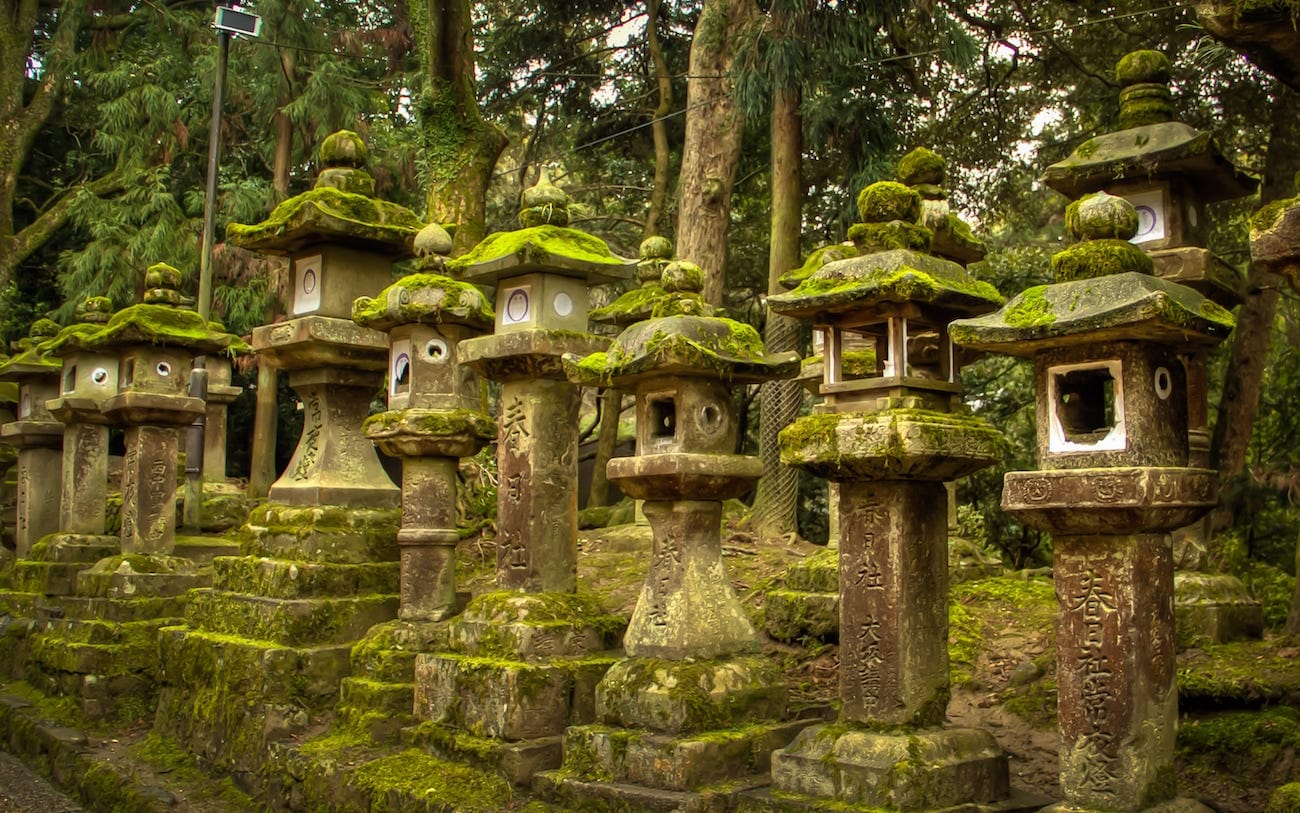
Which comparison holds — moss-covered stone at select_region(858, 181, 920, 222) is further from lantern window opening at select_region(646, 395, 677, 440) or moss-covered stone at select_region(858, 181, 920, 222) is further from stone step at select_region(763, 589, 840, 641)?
stone step at select_region(763, 589, 840, 641)

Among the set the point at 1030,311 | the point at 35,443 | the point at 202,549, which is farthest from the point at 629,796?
the point at 35,443

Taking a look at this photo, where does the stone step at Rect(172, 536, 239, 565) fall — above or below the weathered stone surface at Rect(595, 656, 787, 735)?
above

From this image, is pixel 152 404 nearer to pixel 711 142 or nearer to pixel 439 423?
pixel 439 423

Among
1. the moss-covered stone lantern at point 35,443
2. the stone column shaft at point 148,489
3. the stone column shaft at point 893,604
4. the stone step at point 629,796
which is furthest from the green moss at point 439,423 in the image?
the moss-covered stone lantern at point 35,443

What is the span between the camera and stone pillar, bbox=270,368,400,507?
846cm

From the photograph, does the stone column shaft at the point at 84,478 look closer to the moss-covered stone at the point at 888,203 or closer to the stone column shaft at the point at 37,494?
the stone column shaft at the point at 37,494

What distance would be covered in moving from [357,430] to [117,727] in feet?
9.91

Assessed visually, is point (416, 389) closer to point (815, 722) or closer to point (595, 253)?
point (595, 253)

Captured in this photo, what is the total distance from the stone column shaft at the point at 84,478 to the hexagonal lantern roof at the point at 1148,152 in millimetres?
8659

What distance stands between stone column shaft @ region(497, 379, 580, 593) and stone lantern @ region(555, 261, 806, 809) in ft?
2.43

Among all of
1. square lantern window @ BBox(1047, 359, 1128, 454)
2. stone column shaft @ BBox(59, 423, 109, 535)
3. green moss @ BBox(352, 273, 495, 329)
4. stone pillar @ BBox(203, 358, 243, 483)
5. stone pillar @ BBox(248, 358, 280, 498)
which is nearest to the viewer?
square lantern window @ BBox(1047, 359, 1128, 454)

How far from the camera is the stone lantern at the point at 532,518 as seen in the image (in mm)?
6598

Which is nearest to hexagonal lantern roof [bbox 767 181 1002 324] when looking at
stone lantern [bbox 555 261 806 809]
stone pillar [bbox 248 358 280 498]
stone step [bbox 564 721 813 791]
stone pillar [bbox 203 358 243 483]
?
stone lantern [bbox 555 261 806 809]

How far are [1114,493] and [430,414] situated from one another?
418 centimetres
